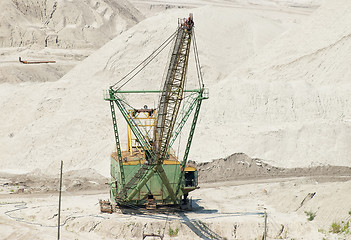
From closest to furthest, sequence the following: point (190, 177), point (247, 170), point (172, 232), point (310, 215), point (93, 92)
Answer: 1. point (172, 232)
2. point (310, 215)
3. point (190, 177)
4. point (247, 170)
5. point (93, 92)

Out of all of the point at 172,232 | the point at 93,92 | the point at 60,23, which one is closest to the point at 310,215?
the point at 172,232

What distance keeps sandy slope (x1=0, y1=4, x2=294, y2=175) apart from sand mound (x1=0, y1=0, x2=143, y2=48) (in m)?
33.1

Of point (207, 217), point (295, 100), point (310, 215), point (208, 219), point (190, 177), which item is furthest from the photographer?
point (295, 100)

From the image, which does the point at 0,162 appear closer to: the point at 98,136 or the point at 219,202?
the point at 98,136

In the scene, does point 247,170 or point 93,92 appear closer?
point 247,170

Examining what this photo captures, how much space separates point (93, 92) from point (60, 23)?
2059 inches

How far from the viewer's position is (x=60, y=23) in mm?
112812

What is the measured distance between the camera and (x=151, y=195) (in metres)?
33.6

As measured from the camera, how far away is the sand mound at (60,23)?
108 m

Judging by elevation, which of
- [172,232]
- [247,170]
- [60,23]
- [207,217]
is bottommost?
[172,232]

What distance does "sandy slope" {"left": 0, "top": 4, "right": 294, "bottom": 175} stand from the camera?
52.8 meters

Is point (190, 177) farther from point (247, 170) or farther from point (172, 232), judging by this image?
point (247, 170)

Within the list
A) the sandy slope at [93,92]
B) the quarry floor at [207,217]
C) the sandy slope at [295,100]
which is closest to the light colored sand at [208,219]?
the quarry floor at [207,217]

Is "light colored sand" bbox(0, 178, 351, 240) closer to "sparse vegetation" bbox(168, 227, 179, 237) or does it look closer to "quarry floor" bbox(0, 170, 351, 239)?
"quarry floor" bbox(0, 170, 351, 239)
